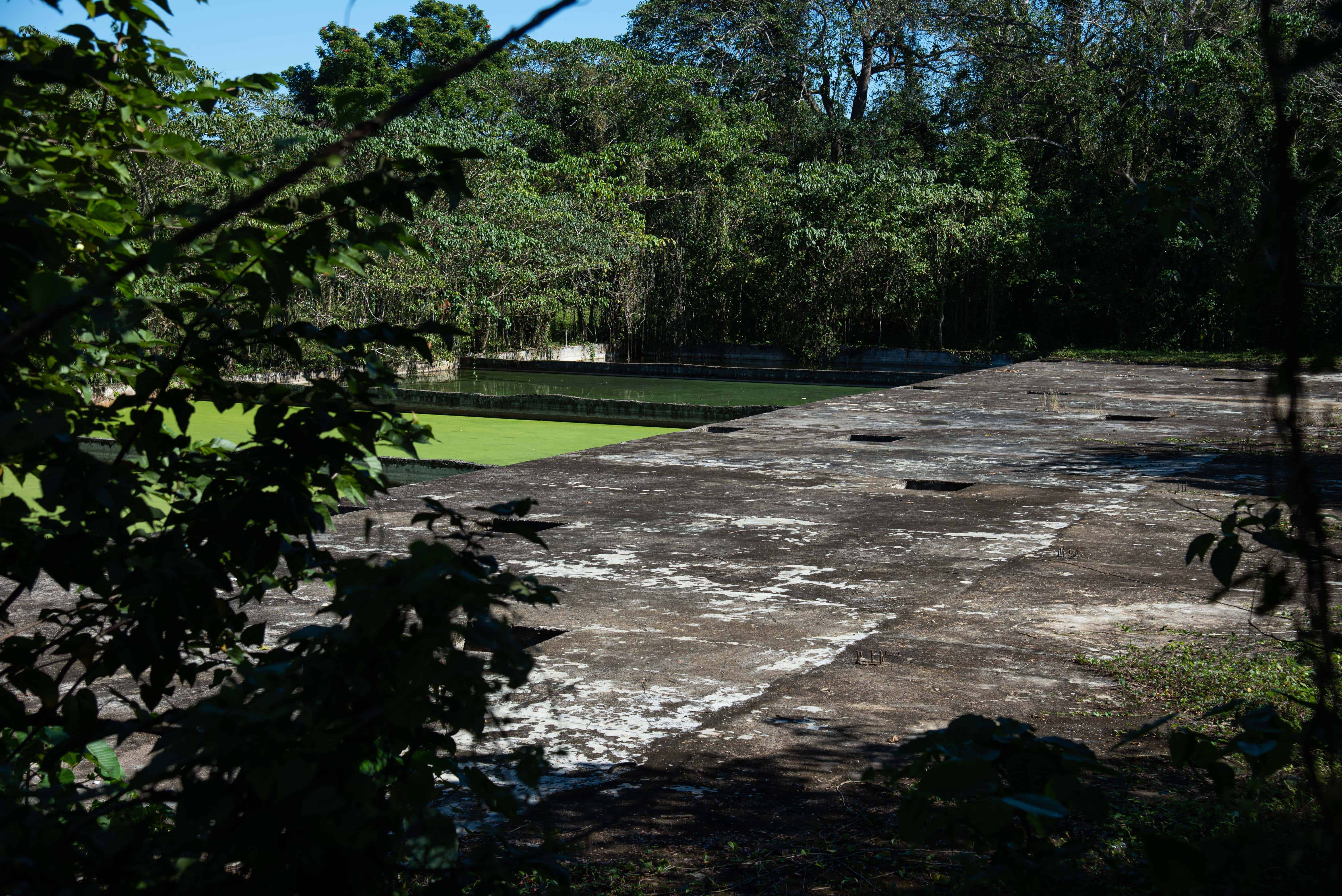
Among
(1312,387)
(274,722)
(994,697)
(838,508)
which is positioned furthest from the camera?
(1312,387)

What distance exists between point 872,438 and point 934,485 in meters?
1.60

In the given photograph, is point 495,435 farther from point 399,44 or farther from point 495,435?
point 399,44

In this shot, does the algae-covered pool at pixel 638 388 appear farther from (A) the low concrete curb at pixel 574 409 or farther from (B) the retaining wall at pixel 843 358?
(B) the retaining wall at pixel 843 358

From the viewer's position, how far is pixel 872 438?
729cm

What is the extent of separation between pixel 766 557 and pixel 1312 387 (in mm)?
7818

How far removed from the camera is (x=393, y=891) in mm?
1359

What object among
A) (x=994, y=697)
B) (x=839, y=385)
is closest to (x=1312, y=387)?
(x=839, y=385)

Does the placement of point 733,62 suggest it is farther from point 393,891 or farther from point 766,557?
point 393,891

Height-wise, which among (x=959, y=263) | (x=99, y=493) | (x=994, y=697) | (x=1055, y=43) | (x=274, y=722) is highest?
(x=1055, y=43)

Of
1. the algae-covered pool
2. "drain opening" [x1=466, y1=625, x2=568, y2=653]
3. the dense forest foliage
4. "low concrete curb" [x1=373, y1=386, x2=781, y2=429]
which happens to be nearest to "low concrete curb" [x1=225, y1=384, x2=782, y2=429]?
"low concrete curb" [x1=373, y1=386, x2=781, y2=429]

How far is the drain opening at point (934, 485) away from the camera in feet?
18.5

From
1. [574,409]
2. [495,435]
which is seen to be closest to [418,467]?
[495,435]

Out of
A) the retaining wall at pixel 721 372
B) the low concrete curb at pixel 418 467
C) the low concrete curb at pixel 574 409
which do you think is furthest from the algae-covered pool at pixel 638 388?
the low concrete curb at pixel 418 467

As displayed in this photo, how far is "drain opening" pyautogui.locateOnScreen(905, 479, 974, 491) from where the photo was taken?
222 inches
